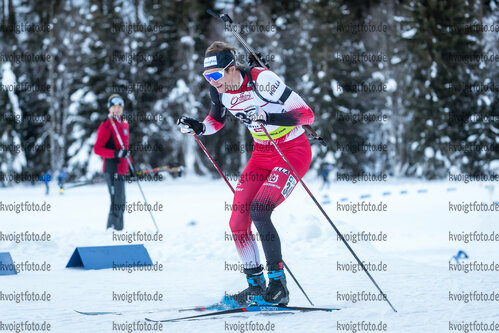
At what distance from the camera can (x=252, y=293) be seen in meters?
4.18

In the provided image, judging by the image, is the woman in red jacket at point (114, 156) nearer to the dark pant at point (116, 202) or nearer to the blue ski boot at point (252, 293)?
the dark pant at point (116, 202)

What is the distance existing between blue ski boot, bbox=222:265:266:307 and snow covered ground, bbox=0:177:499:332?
236 millimetres

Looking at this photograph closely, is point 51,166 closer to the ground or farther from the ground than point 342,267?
closer to the ground

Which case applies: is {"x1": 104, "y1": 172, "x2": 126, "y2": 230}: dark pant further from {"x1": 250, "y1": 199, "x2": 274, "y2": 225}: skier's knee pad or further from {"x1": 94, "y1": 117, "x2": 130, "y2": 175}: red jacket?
{"x1": 250, "y1": 199, "x2": 274, "y2": 225}: skier's knee pad

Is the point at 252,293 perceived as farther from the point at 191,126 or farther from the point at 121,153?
the point at 121,153

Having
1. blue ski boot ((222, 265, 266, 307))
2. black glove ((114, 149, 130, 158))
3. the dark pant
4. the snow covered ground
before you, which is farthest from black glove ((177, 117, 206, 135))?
the dark pant

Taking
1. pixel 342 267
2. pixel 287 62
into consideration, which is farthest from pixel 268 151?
pixel 287 62

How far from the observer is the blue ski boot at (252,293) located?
417cm

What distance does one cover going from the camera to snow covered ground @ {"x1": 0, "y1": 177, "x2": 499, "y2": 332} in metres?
3.83

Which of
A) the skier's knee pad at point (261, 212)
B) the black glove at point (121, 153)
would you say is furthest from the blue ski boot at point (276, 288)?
the black glove at point (121, 153)

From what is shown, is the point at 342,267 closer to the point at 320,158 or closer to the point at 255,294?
the point at 255,294

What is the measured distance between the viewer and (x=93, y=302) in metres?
4.55

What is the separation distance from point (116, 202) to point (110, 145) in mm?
914

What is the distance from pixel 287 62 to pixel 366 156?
7115mm
